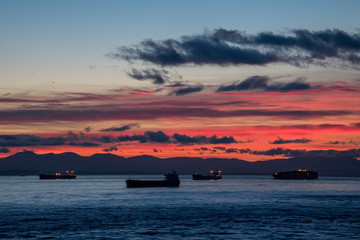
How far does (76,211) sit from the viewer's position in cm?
9950

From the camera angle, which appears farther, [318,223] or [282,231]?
[318,223]

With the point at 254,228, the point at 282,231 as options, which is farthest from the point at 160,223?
the point at 282,231

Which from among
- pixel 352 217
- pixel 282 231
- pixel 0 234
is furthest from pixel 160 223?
pixel 352 217

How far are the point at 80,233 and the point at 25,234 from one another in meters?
7.42

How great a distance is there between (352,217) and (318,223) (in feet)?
43.0

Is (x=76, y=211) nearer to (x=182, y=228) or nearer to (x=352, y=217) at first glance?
(x=182, y=228)

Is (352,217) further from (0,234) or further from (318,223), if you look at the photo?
(0,234)

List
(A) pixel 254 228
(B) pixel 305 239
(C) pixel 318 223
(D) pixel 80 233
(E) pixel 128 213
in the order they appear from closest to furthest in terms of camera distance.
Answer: (B) pixel 305 239, (D) pixel 80 233, (A) pixel 254 228, (C) pixel 318 223, (E) pixel 128 213

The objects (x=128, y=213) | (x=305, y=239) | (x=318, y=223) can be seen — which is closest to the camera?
(x=305, y=239)

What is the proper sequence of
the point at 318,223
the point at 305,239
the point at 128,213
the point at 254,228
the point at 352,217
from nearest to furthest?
the point at 305,239 < the point at 254,228 < the point at 318,223 < the point at 352,217 < the point at 128,213

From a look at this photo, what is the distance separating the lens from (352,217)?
88.1m

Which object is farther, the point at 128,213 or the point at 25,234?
the point at 128,213

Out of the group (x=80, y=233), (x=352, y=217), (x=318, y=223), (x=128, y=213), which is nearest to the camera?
(x=80, y=233)

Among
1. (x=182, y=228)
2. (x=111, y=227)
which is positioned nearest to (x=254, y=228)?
(x=182, y=228)
